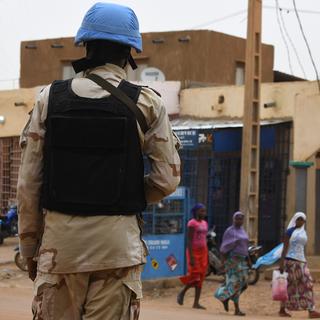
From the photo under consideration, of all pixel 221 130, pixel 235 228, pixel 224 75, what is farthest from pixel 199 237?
pixel 224 75

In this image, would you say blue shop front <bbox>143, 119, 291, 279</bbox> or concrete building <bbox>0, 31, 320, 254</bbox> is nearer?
concrete building <bbox>0, 31, 320, 254</bbox>

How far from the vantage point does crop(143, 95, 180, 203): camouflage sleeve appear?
309 cm

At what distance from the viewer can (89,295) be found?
2996 millimetres

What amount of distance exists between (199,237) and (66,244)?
9.52 metres

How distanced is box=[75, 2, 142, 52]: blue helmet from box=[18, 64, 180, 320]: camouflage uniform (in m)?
0.11

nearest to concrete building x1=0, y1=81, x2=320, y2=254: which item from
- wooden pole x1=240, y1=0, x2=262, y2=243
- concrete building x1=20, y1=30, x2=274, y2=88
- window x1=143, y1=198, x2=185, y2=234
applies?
wooden pole x1=240, y1=0, x2=262, y2=243

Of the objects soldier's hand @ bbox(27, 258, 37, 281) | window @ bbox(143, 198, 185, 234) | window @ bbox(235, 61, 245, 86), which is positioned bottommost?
window @ bbox(143, 198, 185, 234)

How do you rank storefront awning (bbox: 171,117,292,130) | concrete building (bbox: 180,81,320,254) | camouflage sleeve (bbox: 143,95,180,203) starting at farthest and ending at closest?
storefront awning (bbox: 171,117,292,130)
concrete building (bbox: 180,81,320,254)
camouflage sleeve (bbox: 143,95,180,203)

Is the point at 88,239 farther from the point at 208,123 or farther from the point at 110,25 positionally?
the point at 208,123

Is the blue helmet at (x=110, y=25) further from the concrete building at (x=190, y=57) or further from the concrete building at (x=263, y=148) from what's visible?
the concrete building at (x=190, y=57)

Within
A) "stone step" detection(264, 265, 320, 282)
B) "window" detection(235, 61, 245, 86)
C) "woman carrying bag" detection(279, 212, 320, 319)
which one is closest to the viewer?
"woman carrying bag" detection(279, 212, 320, 319)

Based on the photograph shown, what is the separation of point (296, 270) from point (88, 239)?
9267 mm

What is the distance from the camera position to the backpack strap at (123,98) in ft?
9.94

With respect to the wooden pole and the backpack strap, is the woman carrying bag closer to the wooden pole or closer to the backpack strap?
the wooden pole
